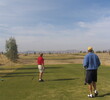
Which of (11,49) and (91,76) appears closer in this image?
(91,76)

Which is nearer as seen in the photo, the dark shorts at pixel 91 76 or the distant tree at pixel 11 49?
the dark shorts at pixel 91 76

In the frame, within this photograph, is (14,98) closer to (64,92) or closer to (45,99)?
(45,99)

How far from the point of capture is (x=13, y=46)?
56594mm

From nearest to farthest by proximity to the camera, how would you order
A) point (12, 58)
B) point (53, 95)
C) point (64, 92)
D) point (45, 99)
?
1. point (45, 99)
2. point (53, 95)
3. point (64, 92)
4. point (12, 58)

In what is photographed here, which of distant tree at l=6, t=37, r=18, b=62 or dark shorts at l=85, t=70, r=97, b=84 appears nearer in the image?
dark shorts at l=85, t=70, r=97, b=84

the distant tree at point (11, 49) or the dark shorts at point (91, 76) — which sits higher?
the distant tree at point (11, 49)

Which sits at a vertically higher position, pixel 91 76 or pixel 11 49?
pixel 11 49

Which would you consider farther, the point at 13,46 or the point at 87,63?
the point at 13,46

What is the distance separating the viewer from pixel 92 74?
10914 mm

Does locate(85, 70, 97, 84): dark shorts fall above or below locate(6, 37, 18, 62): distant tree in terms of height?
below

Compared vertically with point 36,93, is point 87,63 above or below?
above

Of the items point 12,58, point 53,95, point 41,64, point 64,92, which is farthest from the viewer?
point 12,58

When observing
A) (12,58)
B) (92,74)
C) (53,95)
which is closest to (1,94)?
(53,95)

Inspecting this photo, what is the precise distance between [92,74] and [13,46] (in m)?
46.9
